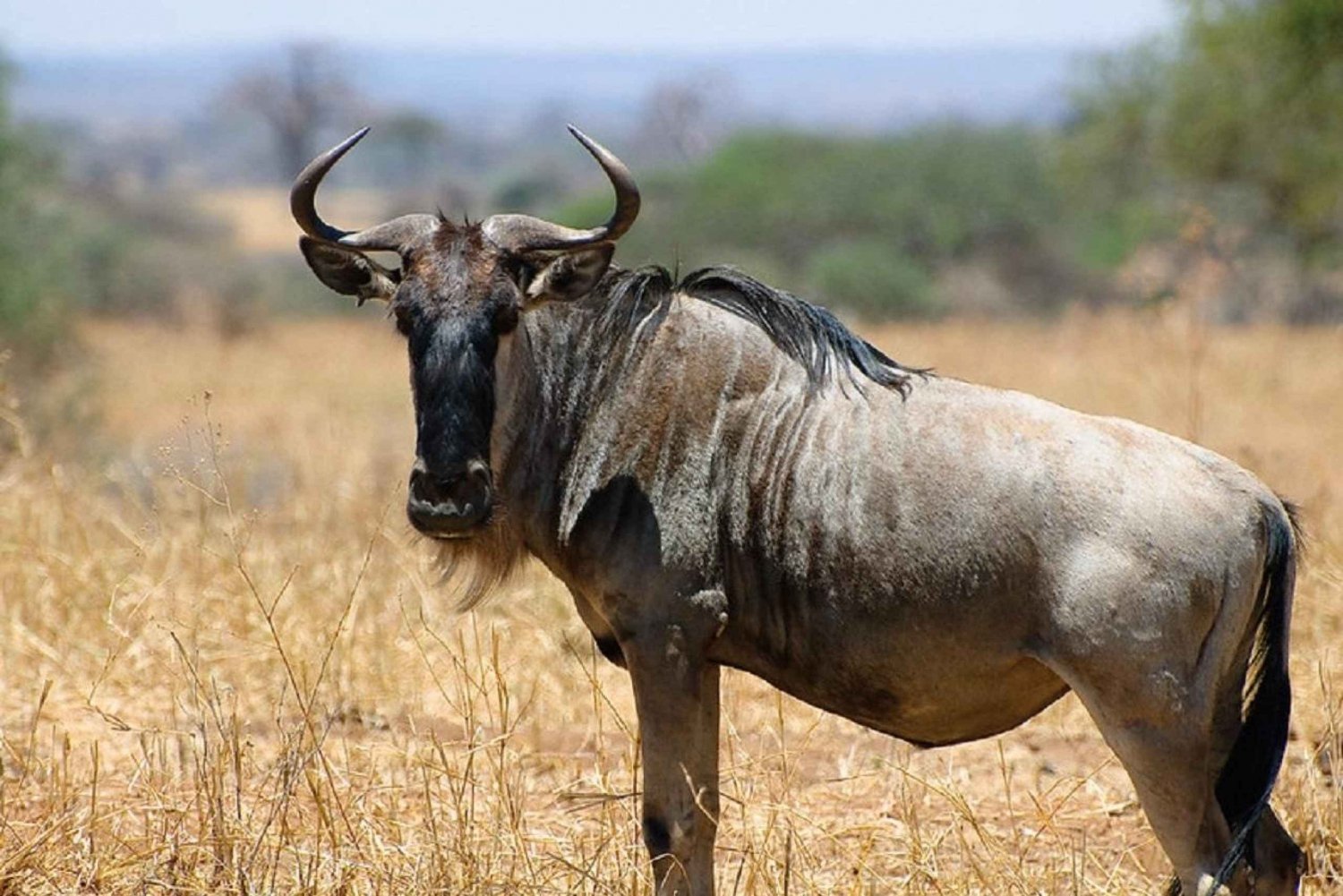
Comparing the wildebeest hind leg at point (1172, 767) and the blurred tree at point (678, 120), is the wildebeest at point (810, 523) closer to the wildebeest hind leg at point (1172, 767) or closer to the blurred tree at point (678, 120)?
the wildebeest hind leg at point (1172, 767)

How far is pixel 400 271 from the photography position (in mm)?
4137

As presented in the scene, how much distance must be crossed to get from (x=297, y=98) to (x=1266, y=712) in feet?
242

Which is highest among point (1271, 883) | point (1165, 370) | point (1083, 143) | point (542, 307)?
point (1083, 143)

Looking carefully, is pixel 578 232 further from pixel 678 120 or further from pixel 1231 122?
pixel 678 120

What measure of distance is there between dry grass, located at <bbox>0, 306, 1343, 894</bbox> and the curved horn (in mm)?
936

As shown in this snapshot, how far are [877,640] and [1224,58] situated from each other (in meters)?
16.4

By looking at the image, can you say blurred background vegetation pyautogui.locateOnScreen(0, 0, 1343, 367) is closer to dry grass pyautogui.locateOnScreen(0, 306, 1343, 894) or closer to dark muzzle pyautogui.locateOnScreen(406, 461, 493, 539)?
dark muzzle pyautogui.locateOnScreen(406, 461, 493, 539)

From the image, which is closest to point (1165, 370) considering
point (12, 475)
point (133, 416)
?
point (133, 416)

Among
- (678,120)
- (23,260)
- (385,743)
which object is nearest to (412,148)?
(678,120)

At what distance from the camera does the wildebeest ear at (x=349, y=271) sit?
4.21 metres

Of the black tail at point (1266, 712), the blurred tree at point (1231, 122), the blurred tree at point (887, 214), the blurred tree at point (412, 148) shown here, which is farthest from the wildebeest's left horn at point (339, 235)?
the blurred tree at point (412, 148)

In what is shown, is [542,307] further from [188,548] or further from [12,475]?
[12,475]

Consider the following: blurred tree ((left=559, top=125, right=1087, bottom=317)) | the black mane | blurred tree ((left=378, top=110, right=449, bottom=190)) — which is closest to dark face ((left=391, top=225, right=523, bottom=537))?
the black mane

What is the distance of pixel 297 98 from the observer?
74.2m
